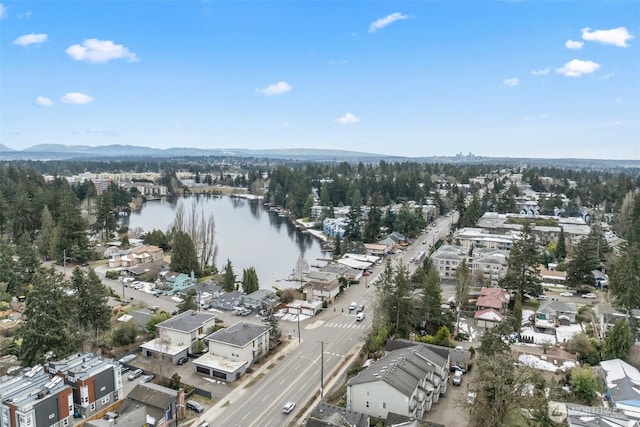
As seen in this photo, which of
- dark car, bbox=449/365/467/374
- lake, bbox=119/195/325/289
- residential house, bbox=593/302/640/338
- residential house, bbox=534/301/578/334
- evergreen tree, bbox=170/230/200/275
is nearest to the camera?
dark car, bbox=449/365/467/374

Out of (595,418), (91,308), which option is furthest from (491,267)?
(91,308)

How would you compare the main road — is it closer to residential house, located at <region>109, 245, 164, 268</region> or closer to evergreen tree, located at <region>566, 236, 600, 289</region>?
evergreen tree, located at <region>566, 236, 600, 289</region>

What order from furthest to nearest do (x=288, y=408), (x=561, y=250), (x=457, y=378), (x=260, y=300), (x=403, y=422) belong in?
(x=561, y=250) → (x=260, y=300) → (x=457, y=378) → (x=288, y=408) → (x=403, y=422)

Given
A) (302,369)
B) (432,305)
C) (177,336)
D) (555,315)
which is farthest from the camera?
(555,315)

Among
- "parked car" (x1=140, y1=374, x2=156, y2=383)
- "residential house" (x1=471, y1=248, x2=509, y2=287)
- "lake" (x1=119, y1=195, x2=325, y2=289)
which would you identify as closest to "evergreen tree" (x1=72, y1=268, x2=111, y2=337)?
"parked car" (x1=140, y1=374, x2=156, y2=383)

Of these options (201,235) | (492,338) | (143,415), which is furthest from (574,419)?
(201,235)

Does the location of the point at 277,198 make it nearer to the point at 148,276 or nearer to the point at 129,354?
the point at 148,276

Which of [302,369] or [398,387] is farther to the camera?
[302,369]

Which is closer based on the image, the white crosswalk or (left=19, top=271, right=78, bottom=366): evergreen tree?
(left=19, top=271, right=78, bottom=366): evergreen tree

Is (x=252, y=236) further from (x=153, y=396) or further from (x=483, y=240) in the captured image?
(x=153, y=396)
